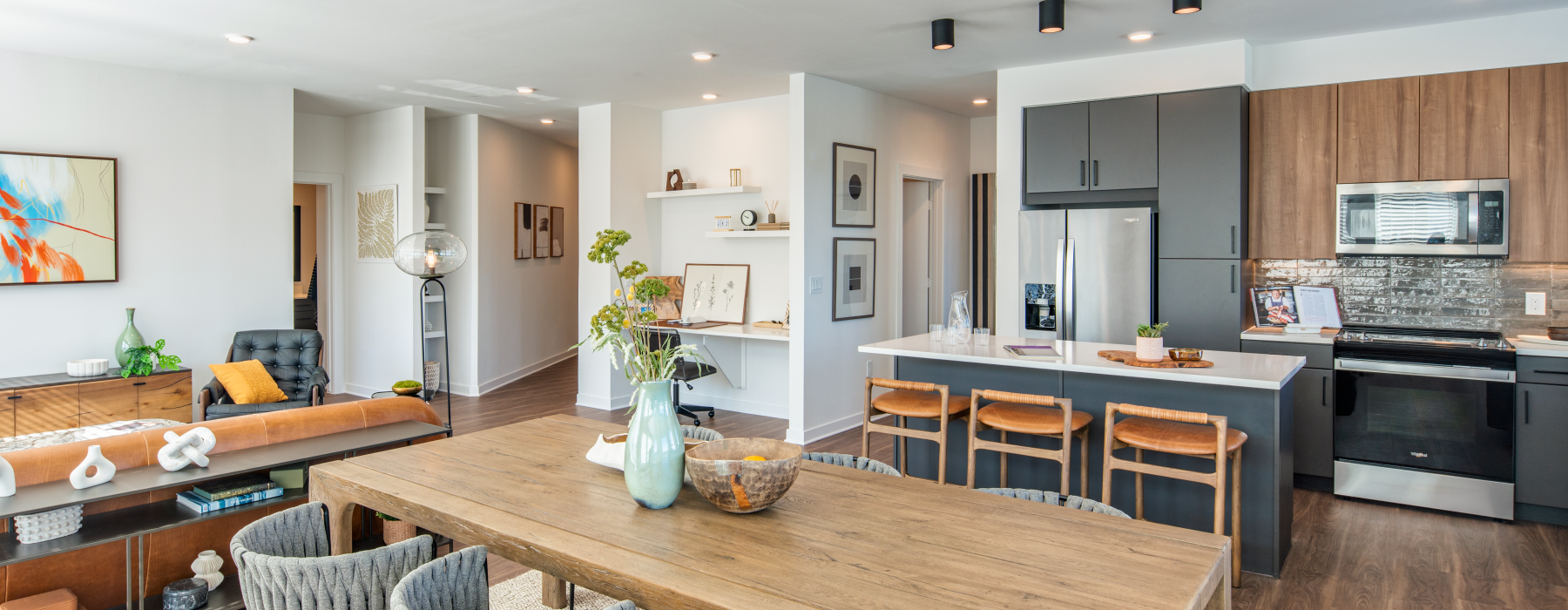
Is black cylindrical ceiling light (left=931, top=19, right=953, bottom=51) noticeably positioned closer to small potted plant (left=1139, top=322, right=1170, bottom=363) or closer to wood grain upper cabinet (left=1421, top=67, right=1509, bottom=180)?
small potted plant (left=1139, top=322, right=1170, bottom=363)

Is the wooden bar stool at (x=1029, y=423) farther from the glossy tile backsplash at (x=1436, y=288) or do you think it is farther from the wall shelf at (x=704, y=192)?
the wall shelf at (x=704, y=192)

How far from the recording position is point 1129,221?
15.5ft

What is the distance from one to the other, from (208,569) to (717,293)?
437cm

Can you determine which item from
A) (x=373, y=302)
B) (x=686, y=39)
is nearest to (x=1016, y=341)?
(x=686, y=39)

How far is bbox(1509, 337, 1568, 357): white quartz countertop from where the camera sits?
3791mm

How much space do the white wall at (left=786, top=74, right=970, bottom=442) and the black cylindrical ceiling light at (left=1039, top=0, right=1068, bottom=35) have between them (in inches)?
74.5

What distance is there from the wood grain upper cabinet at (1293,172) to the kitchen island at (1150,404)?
131 cm

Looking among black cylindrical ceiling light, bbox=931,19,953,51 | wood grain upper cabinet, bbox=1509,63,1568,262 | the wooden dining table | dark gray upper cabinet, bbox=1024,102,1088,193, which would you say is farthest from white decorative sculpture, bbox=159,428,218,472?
wood grain upper cabinet, bbox=1509,63,1568,262

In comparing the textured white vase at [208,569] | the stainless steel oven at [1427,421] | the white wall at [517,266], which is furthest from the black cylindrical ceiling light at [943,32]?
the white wall at [517,266]

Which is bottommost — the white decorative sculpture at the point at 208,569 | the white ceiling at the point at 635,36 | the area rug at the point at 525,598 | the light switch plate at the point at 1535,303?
the area rug at the point at 525,598

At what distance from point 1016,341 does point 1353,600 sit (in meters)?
1.71

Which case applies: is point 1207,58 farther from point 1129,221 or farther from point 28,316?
point 28,316

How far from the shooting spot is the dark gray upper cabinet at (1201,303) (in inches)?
181

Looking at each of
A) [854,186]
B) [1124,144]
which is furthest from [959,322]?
[854,186]
